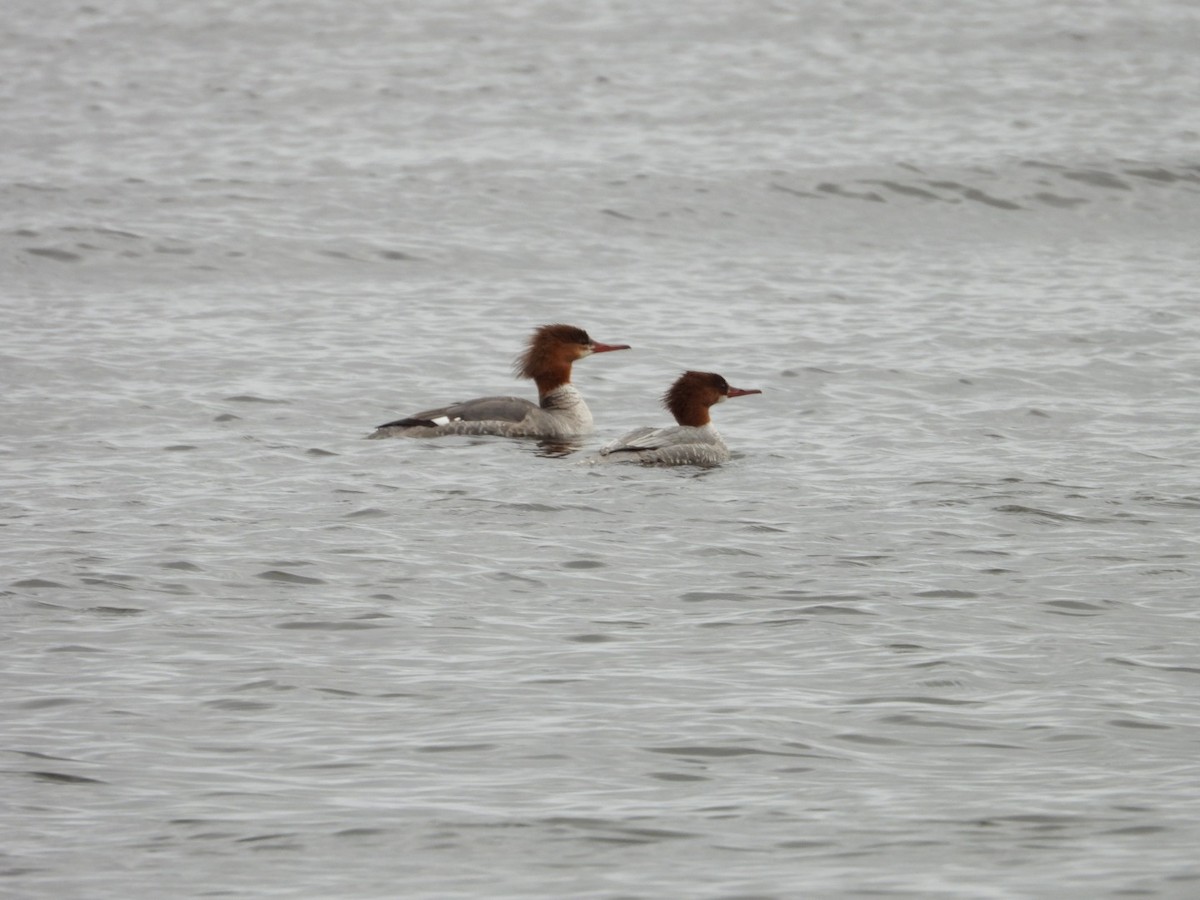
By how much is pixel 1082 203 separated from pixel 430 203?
772 centimetres

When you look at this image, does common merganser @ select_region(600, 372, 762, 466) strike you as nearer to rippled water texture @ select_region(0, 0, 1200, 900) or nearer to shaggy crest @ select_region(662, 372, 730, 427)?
shaggy crest @ select_region(662, 372, 730, 427)

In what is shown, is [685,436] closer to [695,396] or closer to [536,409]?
[695,396]

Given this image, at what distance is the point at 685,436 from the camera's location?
1297 cm

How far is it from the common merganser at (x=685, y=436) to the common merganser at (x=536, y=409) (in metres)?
1.07

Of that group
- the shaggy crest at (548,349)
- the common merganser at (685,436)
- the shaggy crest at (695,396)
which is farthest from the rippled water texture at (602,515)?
the shaggy crest at (548,349)

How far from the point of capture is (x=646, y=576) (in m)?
10.1

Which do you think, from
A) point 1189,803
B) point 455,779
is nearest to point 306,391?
point 455,779

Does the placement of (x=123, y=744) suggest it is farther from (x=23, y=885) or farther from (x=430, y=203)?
(x=430, y=203)

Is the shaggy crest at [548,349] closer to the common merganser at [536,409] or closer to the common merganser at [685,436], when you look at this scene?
the common merganser at [536,409]

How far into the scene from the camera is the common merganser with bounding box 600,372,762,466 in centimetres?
→ 1288

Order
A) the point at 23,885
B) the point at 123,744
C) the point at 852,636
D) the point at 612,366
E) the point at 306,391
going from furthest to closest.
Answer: the point at 612,366, the point at 306,391, the point at 852,636, the point at 123,744, the point at 23,885

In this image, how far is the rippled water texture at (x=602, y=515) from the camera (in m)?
7.07

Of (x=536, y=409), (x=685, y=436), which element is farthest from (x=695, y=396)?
(x=536, y=409)

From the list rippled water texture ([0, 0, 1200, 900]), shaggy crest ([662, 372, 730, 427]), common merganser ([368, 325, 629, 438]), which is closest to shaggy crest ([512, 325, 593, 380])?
common merganser ([368, 325, 629, 438])
